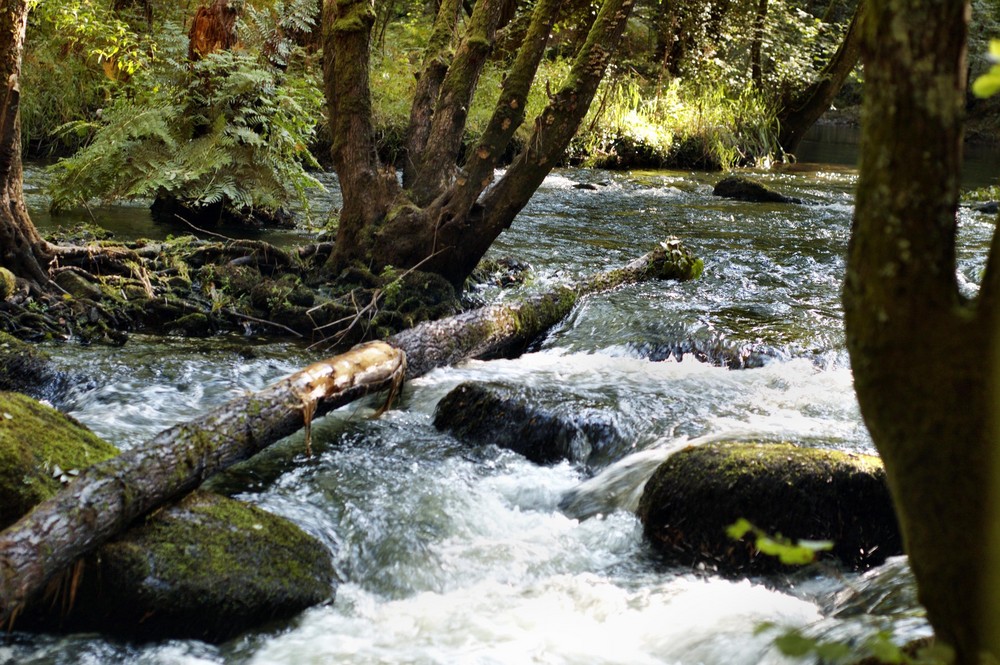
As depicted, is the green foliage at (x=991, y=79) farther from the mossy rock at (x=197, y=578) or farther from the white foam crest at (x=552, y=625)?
the mossy rock at (x=197, y=578)

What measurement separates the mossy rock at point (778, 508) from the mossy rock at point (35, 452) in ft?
8.60

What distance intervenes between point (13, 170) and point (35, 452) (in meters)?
3.19

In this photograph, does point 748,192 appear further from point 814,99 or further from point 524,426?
point 524,426

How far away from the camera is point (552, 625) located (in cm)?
359

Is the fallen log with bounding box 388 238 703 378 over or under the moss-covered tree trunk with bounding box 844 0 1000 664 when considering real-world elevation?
under

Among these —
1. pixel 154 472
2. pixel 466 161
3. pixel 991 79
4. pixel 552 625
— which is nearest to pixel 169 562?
pixel 154 472

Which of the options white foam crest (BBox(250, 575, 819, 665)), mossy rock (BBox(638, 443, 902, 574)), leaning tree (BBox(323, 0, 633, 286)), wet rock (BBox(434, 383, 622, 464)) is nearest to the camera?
white foam crest (BBox(250, 575, 819, 665))

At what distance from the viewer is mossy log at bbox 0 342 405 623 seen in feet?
9.99

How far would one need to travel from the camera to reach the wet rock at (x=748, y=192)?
48.1 feet

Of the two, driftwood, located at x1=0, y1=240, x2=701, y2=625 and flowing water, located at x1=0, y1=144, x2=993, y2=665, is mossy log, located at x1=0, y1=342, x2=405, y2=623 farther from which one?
flowing water, located at x1=0, y1=144, x2=993, y2=665

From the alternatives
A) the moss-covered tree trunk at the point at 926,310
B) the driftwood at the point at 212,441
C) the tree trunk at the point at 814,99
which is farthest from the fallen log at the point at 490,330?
the tree trunk at the point at 814,99

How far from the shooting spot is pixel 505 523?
4492 millimetres

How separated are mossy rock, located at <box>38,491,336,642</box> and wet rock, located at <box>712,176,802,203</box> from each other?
12.4 meters

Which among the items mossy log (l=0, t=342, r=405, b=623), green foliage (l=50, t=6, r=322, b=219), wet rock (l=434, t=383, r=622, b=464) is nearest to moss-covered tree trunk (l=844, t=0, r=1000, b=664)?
mossy log (l=0, t=342, r=405, b=623)
